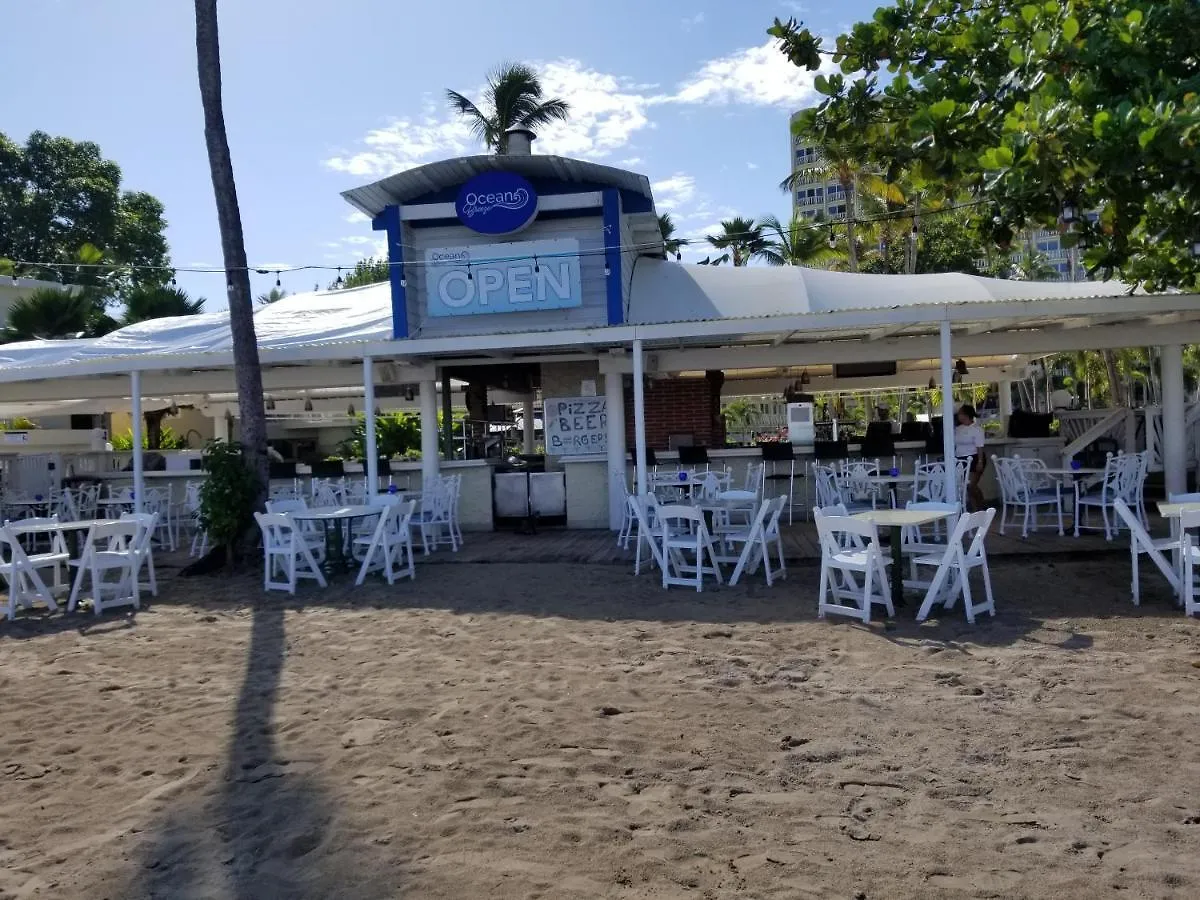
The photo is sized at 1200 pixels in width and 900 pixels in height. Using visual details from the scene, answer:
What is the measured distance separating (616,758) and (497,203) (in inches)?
341

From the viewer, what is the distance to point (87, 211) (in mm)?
35469

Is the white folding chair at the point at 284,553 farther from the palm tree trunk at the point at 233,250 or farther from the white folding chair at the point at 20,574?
the white folding chair at the point at 20,574

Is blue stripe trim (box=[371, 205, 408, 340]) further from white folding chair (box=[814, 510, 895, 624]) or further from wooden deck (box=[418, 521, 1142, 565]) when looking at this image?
white folding chair (box=[814, 510, 895, 624])

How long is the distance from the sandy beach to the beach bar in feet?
13.0

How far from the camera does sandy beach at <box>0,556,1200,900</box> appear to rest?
2.94 m

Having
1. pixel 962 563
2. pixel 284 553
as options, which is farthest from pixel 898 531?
pixel 284 553

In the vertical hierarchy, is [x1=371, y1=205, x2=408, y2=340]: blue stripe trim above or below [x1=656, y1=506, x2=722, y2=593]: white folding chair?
above

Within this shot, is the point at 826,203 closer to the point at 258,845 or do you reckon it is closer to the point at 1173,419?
the point at 1173,419

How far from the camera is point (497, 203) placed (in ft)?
37.0

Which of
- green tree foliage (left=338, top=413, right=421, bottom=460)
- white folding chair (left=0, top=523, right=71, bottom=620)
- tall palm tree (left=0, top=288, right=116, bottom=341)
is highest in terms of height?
tall palm tree (left=0, top=288, right=116, bottom=341)

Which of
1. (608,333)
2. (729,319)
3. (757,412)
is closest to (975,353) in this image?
(729,319)

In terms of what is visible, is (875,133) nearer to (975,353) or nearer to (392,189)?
(975,353)

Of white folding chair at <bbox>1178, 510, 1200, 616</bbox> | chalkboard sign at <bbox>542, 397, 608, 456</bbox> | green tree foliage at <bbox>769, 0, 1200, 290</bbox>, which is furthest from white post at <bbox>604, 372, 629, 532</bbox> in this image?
white folding chair at <bbox>1178, 510, 1200, 616</bbox>

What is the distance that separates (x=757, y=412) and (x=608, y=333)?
89.9ft
